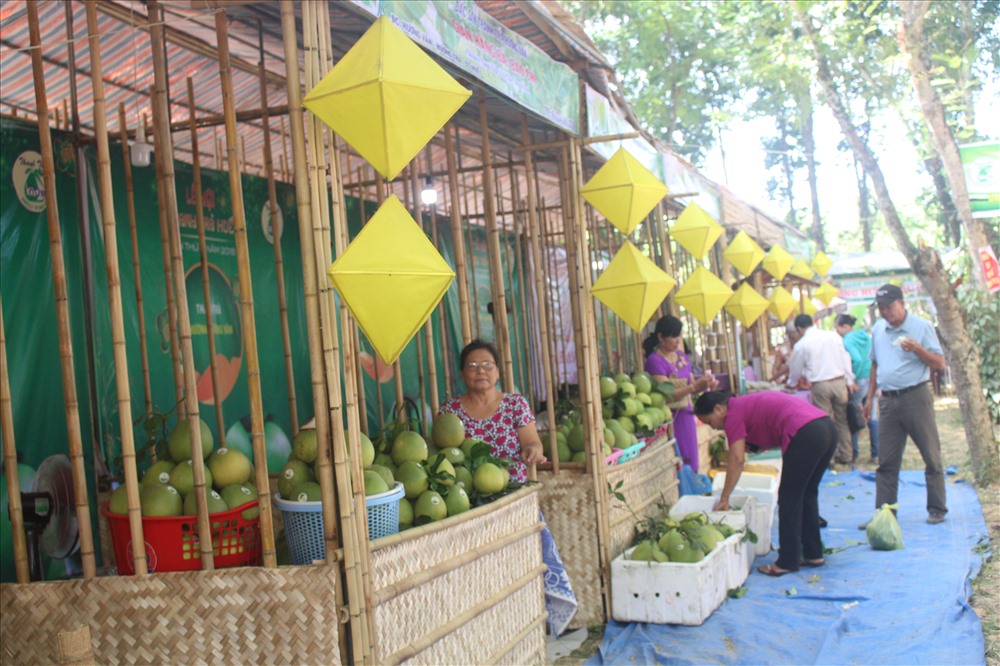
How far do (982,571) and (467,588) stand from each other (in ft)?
12.2

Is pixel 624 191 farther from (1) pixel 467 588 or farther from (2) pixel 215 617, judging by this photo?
(2) pixel 215 617

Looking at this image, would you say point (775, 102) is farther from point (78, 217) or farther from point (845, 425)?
point (78, 217)

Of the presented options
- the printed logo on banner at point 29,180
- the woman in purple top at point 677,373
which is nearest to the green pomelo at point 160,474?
the printed logo on banner at point 29,180

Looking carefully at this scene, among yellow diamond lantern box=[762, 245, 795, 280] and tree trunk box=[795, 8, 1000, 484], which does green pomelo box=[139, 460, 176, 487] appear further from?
yellow diamond lantern box=[762, 245, 795, 280]

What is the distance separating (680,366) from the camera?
23.8ft

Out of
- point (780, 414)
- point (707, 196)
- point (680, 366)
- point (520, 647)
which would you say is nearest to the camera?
point (520, 647)

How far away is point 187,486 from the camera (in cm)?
291

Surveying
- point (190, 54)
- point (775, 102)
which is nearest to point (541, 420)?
point (190, 54)

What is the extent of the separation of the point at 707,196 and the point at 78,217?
6590 mm

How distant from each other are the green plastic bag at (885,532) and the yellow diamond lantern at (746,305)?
3.33m

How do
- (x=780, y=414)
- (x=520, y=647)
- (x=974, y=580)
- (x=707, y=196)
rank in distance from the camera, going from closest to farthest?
1. (x=520, y=647)
2. (x=974, y=580)
3. (x=780, y=414)
4. (x=707, y=196)

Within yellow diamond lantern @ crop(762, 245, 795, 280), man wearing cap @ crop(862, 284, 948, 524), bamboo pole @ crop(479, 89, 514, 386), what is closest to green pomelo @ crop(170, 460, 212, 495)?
bamboo pole @ crop(479, 89, 514, 386)

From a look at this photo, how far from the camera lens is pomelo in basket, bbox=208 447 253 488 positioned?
118 inches

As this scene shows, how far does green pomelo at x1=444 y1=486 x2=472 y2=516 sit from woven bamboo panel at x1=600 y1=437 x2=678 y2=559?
1.71 metres
